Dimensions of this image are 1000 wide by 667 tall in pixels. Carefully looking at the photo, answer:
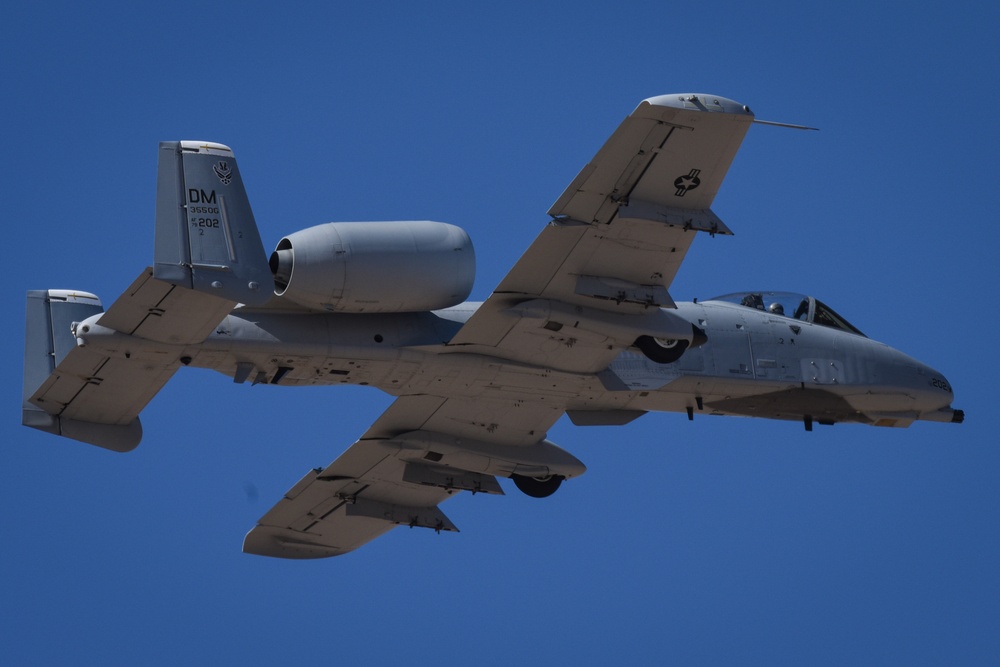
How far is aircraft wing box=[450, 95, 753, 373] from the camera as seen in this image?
2508 centimetres

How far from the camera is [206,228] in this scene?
24.2m

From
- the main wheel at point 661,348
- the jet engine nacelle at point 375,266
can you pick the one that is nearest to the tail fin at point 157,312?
the jet engine nacelle at point 375,266

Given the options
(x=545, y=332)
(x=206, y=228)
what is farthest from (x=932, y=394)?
(x=206, y=228)

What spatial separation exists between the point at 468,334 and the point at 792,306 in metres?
7.67

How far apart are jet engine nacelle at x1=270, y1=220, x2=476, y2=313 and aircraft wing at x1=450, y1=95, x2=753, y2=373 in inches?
45.5

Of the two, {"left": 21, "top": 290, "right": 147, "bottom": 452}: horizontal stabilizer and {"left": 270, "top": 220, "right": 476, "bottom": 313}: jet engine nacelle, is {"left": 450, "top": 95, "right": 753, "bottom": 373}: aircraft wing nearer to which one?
{"left": 270, "top": 220, "right": 476, "bottom": 313}: jet engine nacelle

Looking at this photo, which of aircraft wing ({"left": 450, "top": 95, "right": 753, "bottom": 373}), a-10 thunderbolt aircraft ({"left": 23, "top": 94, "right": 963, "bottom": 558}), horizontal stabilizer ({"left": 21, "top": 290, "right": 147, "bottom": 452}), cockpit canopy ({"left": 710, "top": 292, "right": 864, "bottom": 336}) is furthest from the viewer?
cockpit canopy ({"left": 710, "top": 292, "right": 864, "bottom": 336})

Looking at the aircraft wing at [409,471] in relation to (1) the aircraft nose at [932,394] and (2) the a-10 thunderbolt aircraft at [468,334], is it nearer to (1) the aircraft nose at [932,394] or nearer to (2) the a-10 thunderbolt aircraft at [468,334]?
(2) the a-10 thunderbolt aircraft at [468,334]

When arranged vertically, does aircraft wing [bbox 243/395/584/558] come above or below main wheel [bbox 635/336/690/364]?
below

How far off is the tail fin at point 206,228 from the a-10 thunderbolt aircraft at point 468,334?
0.08 feet

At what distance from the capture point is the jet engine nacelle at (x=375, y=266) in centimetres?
2559

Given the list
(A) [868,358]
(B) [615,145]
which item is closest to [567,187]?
(B) [615,145]

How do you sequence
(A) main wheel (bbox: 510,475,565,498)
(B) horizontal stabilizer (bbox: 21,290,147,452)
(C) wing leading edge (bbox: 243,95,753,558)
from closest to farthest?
(C) wing leading edge (bbox: 243,95,753,558)
(B) horizontal stabilizer (bbox: 21,290,147,452)
(A) main wheel (bbox: 510,475,565,498)

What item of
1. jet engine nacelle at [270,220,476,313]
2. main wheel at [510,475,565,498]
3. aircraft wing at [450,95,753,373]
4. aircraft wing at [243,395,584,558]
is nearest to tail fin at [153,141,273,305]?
A: jet engine nacelle at [270,220,476,313]
